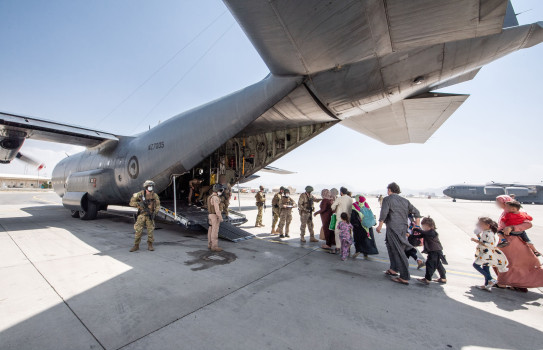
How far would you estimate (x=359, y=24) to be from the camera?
280cm

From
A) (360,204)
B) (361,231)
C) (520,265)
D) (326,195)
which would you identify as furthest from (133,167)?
(520,265)

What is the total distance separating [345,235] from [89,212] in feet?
37.6

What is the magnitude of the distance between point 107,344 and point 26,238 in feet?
23.4

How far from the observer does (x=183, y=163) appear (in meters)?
7.34

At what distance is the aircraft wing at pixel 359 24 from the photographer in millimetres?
2426

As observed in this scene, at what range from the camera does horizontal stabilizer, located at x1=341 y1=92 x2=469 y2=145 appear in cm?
553

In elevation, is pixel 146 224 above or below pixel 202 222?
above

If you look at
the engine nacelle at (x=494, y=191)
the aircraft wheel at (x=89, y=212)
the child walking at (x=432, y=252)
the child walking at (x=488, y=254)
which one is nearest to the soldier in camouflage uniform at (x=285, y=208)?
the child walking at (x=432, y=252)

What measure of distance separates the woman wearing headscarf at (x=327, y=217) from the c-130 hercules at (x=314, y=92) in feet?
7.74

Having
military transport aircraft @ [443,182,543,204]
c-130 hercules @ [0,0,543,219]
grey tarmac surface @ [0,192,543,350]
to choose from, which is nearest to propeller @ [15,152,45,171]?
c-130 hercules @ [0,0,543,219]

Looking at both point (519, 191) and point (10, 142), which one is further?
point (519, 191)

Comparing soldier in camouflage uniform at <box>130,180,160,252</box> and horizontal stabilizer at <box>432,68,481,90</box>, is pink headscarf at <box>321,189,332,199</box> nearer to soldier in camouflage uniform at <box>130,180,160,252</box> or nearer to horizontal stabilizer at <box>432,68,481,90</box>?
horizontal stabilizer at <box>432,68,481,90</box>

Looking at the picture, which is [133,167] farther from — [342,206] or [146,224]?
[342,206]

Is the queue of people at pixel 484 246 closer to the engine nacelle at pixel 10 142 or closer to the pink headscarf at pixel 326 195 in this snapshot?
the pink headscarf at pixel 326 195
